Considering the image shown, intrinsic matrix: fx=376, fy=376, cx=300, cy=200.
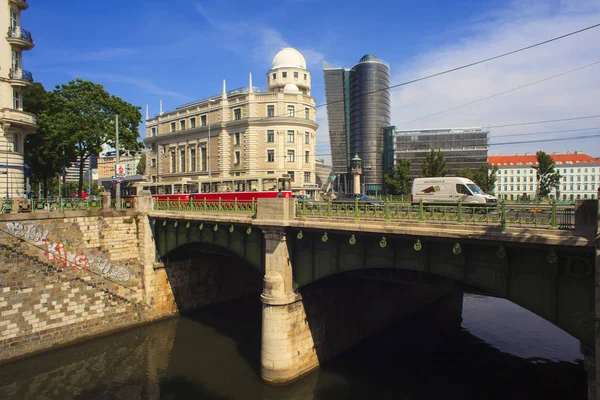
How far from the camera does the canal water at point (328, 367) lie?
714 inches

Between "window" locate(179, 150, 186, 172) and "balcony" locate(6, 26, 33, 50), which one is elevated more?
"balcony" locate(6, 26, 33, 50)

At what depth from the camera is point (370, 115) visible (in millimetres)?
104000

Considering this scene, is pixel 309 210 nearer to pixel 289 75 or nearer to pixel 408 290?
pixel 408 290

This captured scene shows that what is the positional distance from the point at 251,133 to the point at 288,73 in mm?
15423

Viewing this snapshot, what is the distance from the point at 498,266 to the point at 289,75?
54.8m

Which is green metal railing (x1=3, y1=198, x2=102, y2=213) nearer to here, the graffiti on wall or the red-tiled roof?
the graffiti on wall

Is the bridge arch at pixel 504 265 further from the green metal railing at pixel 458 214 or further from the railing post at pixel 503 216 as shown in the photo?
the green metal railing at pixel 458 214

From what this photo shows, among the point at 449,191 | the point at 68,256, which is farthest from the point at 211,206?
the point at 449,191

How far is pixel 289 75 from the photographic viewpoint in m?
61.8

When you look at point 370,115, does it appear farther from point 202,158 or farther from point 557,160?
point 202,158

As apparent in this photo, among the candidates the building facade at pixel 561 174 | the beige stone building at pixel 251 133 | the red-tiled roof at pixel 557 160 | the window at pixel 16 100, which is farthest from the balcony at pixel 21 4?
the red-tiled roof at pixel 557 160

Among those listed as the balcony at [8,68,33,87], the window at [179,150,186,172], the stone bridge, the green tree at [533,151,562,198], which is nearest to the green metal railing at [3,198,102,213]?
the stone bridge

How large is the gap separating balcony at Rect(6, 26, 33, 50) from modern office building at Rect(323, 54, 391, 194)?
249ft

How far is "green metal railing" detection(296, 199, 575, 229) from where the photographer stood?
37.0ft
